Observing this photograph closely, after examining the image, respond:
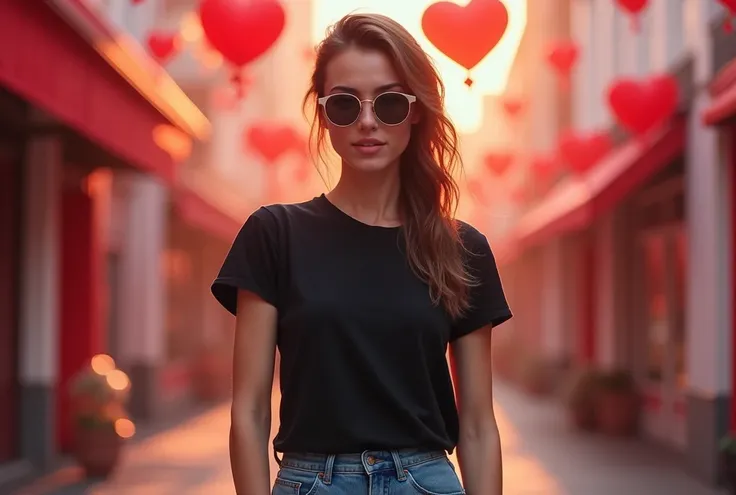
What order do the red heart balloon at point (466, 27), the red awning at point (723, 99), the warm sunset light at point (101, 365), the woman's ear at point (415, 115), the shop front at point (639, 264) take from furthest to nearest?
1. the shop front at point (639, 264)
2. the warm sunset light at point (101, 365)
3. the red awning at point (723, 99)
4. the red heart balloon at point (466, 27)
5. the woman's ear at point (415, 115)

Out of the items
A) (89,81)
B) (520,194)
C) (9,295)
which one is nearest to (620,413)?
(9,295)

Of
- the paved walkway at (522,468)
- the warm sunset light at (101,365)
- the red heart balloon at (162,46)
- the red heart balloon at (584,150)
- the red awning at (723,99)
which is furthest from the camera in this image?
the red heart balloon at (584,150)

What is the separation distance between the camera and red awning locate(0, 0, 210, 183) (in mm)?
8266

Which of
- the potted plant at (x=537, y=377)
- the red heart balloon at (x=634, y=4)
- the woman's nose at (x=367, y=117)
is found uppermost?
the red heart balloon at (x=634, y=4)

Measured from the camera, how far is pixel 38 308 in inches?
496

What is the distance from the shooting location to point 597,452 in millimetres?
13805

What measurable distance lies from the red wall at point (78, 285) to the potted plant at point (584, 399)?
628 cm

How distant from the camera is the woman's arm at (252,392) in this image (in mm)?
2506

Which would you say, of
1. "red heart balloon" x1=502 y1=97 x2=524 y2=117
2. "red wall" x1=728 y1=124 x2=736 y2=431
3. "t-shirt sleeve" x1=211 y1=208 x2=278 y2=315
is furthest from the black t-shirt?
"red heart balloon" x1=502 y1=97 x2=524 y2=117

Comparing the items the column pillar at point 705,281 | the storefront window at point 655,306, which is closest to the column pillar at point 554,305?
the storefront window at point 655,306

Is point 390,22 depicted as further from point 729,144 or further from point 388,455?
point 729,144

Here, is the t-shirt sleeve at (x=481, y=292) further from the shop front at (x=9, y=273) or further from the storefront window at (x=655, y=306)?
the storefront window at (x=655, y=306)

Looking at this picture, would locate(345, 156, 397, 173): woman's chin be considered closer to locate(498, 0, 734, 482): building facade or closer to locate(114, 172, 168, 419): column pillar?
locate(498, 0, 734, 482): building facade

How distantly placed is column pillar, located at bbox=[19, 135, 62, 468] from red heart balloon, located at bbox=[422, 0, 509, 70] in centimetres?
522
